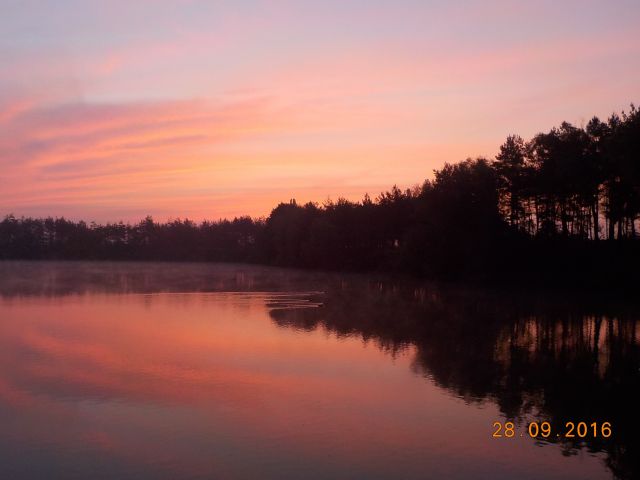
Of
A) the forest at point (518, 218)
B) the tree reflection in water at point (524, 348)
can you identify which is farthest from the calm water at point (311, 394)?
the forest at point (518, 218)

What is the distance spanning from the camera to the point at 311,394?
12703 millimetres

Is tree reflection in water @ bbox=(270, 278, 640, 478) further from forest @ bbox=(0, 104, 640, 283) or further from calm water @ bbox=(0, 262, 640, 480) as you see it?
forest @ bbox=(0, 104, 640, 283)

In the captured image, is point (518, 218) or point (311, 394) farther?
point (518, 218)

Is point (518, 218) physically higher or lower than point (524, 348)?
higher

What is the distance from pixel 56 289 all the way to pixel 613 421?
1430 inches

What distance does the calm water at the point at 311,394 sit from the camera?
888 cm

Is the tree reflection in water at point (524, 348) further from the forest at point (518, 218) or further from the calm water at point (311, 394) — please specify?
the forest at point (518, 218)

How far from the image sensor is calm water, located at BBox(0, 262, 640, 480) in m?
8.88

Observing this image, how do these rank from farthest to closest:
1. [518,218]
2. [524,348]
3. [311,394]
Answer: [518,218], [524,348], [311,394]

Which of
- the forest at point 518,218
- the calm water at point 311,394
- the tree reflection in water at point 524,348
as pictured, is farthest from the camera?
the forest at point 518,218

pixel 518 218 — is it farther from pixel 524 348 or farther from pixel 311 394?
pixel 311 394

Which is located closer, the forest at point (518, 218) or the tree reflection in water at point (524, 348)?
the tree reflection in water at point (524, 348)

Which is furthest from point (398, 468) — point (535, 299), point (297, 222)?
point (297, 222)

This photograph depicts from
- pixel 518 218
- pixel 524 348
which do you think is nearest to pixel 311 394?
pixel 524 348
